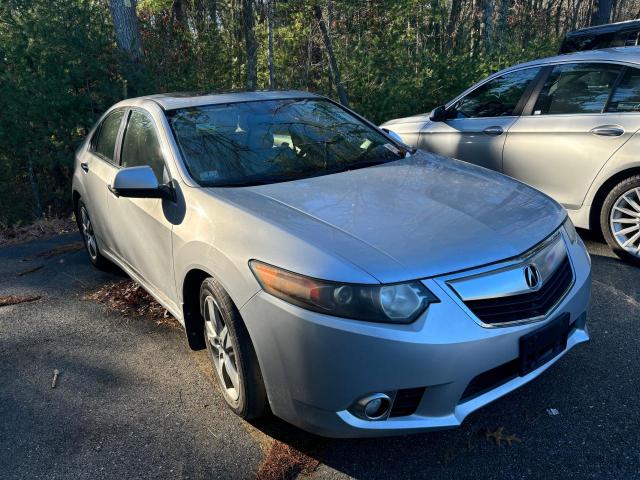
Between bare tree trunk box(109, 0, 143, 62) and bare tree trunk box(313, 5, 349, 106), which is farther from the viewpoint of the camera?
bare tree trunk box(313, 5, 349, 106)

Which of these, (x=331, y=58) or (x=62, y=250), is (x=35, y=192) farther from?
(x=331, y=58)

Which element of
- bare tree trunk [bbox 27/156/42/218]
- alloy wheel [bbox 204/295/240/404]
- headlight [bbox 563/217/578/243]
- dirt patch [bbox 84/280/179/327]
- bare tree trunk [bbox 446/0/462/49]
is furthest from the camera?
bare tree trunk [bbox 446/0/462/49]

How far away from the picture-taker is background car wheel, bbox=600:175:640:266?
412cm

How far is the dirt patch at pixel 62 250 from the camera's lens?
19.0 ft

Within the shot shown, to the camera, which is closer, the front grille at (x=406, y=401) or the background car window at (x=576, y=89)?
the front grille at (x=406, y=401)

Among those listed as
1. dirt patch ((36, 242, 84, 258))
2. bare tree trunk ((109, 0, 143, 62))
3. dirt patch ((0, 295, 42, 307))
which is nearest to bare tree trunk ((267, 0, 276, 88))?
bare tree trunk ((109, 0, 143, 62))

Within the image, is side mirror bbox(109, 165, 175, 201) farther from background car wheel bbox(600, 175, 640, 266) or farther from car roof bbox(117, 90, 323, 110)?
background car wheel bbox(600, 175, 640, 266)

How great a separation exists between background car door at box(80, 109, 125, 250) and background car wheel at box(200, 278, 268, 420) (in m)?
1.75

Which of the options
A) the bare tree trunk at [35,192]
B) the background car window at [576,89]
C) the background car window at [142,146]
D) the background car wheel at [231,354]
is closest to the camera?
the background car wheel at [231,354]

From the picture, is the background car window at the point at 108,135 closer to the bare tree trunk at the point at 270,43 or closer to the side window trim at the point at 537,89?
the side window trim at the point at 537,89

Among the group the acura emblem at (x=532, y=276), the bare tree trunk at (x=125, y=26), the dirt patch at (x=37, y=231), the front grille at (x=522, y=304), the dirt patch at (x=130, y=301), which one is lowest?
the dirt patch at (x=37, y=231)

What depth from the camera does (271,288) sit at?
2.22m

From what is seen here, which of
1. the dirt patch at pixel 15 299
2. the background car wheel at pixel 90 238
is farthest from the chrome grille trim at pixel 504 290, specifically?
the dirt patch at pixel 15 299

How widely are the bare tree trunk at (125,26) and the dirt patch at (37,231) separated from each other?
9.30ft
